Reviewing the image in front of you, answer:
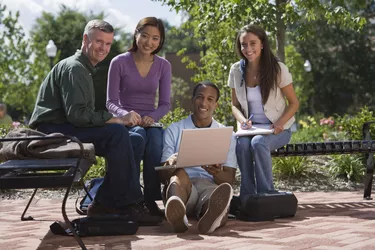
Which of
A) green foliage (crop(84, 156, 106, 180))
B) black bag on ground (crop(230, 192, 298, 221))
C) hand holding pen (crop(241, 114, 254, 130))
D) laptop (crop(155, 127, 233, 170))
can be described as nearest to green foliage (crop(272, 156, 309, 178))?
green foliage (crop(84, 156, 106, 180))

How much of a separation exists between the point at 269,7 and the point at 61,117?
4941 millimetres

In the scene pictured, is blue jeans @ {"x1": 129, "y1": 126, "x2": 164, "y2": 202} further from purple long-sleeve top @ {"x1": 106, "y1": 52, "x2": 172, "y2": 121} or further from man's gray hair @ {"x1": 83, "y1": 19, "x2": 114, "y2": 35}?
man's gray hair @ {"x1": 83, "y1": 19, "x2": 114, "y2": 35}

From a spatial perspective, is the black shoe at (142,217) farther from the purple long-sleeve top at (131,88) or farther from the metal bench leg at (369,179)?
the metal bench leg at (369,179)

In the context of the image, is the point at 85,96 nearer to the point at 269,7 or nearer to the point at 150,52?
the point at 150,52

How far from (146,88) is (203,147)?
918 millimetres

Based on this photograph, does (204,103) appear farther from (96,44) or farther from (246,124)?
(96,44)

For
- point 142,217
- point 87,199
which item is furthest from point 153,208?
point 87,199

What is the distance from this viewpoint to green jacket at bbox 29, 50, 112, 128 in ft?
16.9

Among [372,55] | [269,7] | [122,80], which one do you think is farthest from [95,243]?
[372,55]

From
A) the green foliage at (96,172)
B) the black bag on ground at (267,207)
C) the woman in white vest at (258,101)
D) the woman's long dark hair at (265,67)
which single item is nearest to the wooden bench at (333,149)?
the woman in white vest at (258,101)

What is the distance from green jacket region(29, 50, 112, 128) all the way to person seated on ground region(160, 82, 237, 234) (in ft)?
2.31

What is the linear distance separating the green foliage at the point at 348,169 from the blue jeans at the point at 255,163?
124 inches

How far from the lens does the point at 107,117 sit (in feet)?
17.5

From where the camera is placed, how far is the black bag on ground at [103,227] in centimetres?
507
